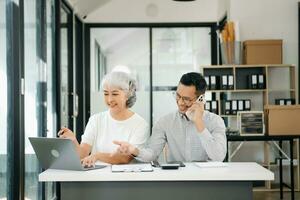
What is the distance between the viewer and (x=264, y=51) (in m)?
5.70

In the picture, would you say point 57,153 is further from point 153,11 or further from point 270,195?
point 153,11

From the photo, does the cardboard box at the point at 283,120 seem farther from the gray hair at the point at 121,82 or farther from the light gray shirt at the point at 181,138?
the gray hair at the point at 121,82

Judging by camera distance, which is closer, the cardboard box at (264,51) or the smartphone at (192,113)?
the smartphone at (192,113)

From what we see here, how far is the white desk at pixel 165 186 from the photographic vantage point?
219cm

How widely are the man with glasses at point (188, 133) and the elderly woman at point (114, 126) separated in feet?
0.41

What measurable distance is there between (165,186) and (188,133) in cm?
64

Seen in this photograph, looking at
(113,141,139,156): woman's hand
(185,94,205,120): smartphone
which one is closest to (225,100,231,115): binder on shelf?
(185,94,205,120): smartphone

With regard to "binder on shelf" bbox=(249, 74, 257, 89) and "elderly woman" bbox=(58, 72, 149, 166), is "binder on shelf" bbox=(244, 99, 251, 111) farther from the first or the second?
"elderly woman" bbox=(58, 72, 149, 166)

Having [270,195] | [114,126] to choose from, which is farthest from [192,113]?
[270,195]

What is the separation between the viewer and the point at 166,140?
2.85 meters

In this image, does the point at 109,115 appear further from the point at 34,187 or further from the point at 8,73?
the point at 34,187

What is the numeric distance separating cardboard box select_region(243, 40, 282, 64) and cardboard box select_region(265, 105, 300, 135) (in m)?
0.81

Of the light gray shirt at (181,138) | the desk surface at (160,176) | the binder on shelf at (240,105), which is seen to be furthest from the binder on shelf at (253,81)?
the desk surface at (160,176)

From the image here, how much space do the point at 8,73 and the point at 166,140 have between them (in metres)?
1.28
